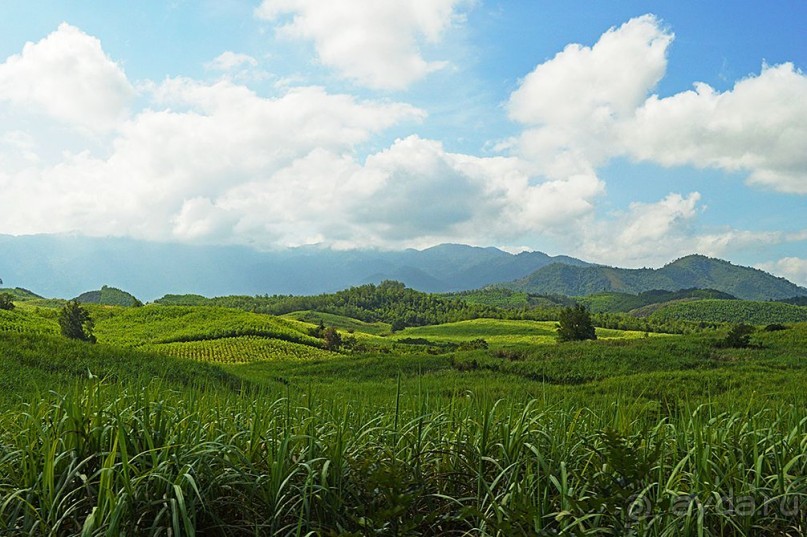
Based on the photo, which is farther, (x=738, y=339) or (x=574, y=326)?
(x=574, y=326)

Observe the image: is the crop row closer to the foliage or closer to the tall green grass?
the foliage

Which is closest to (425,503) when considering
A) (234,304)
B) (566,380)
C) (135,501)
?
(135,501)

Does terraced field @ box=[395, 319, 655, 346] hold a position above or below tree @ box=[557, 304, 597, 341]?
below

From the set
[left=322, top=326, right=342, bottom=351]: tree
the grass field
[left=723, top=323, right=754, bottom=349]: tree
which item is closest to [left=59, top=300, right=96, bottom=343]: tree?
[left=322, top=326, right=342, bottom=351]: tree

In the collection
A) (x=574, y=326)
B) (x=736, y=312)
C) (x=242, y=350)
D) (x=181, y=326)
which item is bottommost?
(x=242, y=350)

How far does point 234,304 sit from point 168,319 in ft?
243

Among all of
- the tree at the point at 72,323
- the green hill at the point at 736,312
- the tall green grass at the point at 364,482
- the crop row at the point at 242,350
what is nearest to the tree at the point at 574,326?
the crop row at the point at 242,350

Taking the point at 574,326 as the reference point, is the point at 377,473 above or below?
above

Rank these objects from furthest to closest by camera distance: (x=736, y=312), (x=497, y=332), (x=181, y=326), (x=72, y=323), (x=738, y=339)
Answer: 1. (x=736, y=312)
2. (x=497, y=332)
3. (x=181, y=326)
4. (x=72, y=323)
5. (x=738, y=339)

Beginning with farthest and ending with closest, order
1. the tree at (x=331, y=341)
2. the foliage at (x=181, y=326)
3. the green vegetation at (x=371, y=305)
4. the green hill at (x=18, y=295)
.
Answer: the green vegetation at (x=371, y=305), the green hill at (x=18, y=295), the foliage at (x=181, y=326), the tree at (x=331, y=341)

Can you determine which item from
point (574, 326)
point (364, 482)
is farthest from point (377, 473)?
point (574, 326)

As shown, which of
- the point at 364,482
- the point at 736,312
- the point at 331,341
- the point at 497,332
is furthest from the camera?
the point at 736,312

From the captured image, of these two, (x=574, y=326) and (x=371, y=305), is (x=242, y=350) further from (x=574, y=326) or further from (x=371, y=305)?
(x=371, y=305)

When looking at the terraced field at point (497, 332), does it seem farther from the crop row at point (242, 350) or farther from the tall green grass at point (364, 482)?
the tall green grass at point (364, 482)
